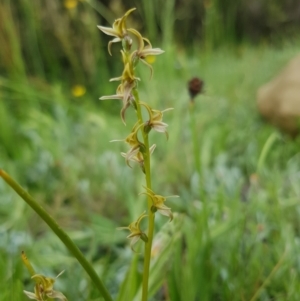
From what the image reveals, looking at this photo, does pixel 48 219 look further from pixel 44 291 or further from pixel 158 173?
pixel 158 173

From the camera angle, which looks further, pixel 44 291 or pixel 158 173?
pixel 158 173

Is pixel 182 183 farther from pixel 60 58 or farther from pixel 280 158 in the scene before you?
pixel 60 58

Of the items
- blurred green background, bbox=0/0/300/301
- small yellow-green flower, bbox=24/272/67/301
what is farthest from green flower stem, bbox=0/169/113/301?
blurred green background, bbox=0/0/300/301

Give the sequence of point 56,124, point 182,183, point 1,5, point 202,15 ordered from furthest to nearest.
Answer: point 202,15, point 1,5, point 56,124, point 182,183

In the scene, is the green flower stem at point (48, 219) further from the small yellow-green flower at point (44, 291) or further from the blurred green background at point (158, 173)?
the blurred green background at point (158, 173)

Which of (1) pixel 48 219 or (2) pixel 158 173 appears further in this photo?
(2) pixel 158 173

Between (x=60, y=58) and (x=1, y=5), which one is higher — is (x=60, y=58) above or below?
below

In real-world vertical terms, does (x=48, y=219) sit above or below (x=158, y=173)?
above

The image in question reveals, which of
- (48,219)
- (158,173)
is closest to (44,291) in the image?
(48,219)

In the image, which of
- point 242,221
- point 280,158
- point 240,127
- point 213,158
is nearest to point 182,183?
point 213,158
